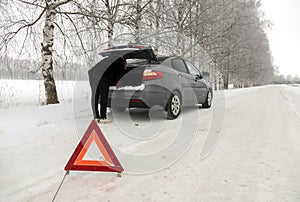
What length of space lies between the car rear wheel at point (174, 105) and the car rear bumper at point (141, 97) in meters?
0.20

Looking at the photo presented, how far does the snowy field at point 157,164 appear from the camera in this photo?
1.92 m

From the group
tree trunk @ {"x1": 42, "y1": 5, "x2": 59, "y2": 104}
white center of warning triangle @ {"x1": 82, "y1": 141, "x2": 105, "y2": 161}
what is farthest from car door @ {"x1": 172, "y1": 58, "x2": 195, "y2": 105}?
Answer: tree trunk @ {"x1": 42, "y1": 5, "x2": 59, "y2": 104}

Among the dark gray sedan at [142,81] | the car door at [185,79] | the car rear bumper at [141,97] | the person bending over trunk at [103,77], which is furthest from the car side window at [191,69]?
the person bending over trunk at [103,77]

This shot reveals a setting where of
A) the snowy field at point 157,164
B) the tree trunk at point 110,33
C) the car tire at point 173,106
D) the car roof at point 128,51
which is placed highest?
the tree trunk at point 110,33

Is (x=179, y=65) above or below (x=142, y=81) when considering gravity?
above

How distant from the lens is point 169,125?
4.50 meters

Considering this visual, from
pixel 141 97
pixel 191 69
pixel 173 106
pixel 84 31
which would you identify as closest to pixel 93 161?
pixel 141 97

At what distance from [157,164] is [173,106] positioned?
2661 mm

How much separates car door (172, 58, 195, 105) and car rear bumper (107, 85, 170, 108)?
941mm

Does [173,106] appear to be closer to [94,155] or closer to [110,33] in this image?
[94,155]

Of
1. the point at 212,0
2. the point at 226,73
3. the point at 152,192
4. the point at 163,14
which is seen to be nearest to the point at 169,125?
the point at 152,192

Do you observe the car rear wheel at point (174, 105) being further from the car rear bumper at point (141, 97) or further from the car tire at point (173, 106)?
the car rear bumper at point (141, 97)

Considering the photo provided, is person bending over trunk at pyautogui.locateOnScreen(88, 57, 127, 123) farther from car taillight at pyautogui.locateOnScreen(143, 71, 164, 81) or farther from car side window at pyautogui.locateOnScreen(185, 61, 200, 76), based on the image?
car side window at pyautogui.locateOnScreen(185, 61, 200, 76)

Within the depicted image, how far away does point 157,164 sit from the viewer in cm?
256
